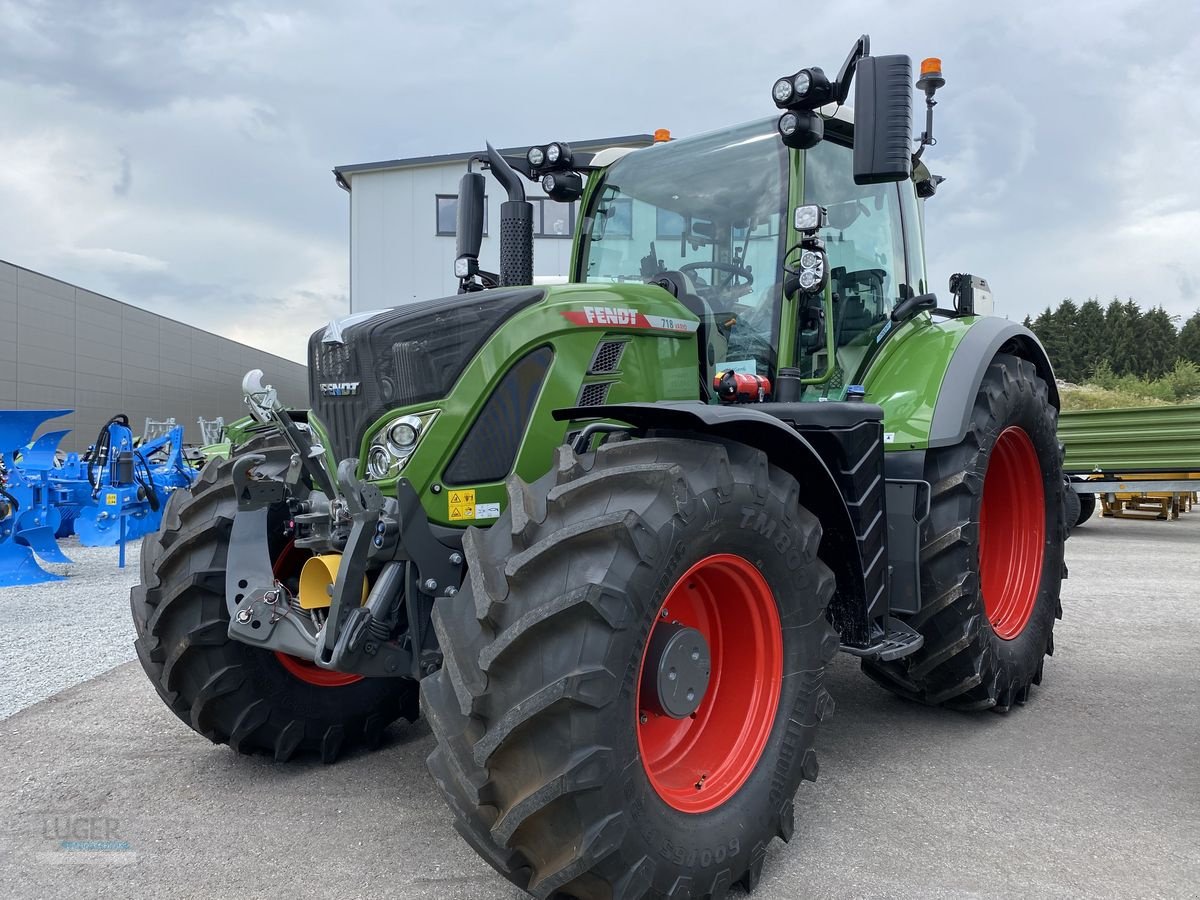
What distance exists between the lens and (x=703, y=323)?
142 inches

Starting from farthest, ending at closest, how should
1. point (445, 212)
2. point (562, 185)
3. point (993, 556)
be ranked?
point (445, 212) < point (993, 556) < point (562, 185)

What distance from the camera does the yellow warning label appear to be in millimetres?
2756

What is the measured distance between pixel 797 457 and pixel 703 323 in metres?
0.90

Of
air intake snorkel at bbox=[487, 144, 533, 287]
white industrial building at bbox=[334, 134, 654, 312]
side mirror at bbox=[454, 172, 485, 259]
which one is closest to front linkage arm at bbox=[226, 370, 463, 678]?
side mirror at bbox=[454, 172, 485, 259]

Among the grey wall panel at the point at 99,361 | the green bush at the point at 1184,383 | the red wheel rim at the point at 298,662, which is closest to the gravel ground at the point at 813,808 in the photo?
the red wheel rim at the point at 298,662

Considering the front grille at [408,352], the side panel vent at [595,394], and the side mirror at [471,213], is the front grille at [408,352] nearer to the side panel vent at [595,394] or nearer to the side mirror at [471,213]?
the side panel vent at [595,394]

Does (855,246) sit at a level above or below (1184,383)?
below

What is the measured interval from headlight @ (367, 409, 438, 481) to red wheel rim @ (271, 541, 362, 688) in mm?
838

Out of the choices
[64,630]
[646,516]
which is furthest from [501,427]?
[64,630]

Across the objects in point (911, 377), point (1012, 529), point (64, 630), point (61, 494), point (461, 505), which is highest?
point (911, 377)

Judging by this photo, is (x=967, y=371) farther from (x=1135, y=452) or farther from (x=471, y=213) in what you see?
(x=1135, y=452)

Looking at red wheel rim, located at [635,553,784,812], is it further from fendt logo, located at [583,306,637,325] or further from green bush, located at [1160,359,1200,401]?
green bush, located at [1160,359,1200,401]

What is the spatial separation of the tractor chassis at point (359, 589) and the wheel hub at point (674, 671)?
66 centimetres

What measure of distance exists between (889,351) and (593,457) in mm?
2204
